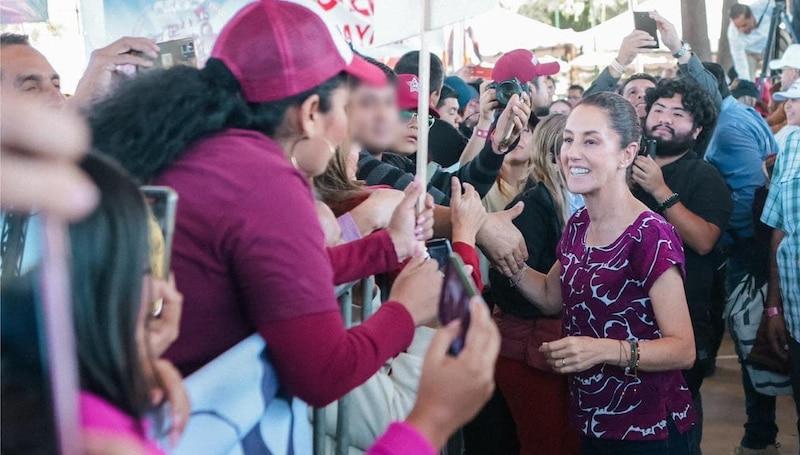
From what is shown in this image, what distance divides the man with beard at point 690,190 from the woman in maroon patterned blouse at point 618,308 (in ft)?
2.20

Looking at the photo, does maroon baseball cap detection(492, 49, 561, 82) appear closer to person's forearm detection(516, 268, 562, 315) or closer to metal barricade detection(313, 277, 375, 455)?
person's forearm detection(516, 268, 562, 315)

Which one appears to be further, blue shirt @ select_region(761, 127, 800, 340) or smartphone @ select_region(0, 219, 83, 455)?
blue shirt @ select_region(761, 127, 800, 340)

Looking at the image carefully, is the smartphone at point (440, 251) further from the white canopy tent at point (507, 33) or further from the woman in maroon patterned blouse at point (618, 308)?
the white canopy tent at point (507, 33)

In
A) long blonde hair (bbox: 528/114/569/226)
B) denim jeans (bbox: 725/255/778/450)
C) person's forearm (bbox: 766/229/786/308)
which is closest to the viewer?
long blonde hair (bbox: 528/114/569/226)

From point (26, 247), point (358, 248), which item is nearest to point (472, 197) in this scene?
point (358, 248)

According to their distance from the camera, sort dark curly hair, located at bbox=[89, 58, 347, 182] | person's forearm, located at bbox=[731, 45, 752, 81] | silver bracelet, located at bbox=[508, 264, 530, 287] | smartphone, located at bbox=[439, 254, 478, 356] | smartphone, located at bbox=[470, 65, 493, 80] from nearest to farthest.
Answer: smartphone, located at bbox=[439, 254, 478, 356] < dark curly hair, located at bbox=[89, 58, 347, 182] < silver bracelet, located at bbox=[508, 264, 530, 287] < person's forearm, located at bbox=[731, 45, 752, 81] < smartphone, located at bbox=[470, 65, 493, 80]

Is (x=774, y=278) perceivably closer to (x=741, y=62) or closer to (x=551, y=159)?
(x=551, y=159)

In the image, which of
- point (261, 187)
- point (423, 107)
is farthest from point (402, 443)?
point (423, 107)

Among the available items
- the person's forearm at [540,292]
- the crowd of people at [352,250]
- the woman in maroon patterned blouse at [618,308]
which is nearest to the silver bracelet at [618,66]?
the crowd of people at [352,250]

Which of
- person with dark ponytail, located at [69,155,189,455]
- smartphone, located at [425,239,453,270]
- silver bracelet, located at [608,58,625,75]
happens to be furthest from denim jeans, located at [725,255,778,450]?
person with dark ponytail, located at [69,155,189,455]

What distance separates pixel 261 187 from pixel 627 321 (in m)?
1.57

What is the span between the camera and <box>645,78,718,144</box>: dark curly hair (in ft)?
12.4

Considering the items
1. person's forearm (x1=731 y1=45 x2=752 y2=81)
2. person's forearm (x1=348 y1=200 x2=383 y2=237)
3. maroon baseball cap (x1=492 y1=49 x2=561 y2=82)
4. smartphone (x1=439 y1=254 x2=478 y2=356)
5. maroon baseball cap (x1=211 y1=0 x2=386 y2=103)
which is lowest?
person's forearm (x1=731 y1=45 x2=752 y2=81)

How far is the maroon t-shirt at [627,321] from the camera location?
2482mm
